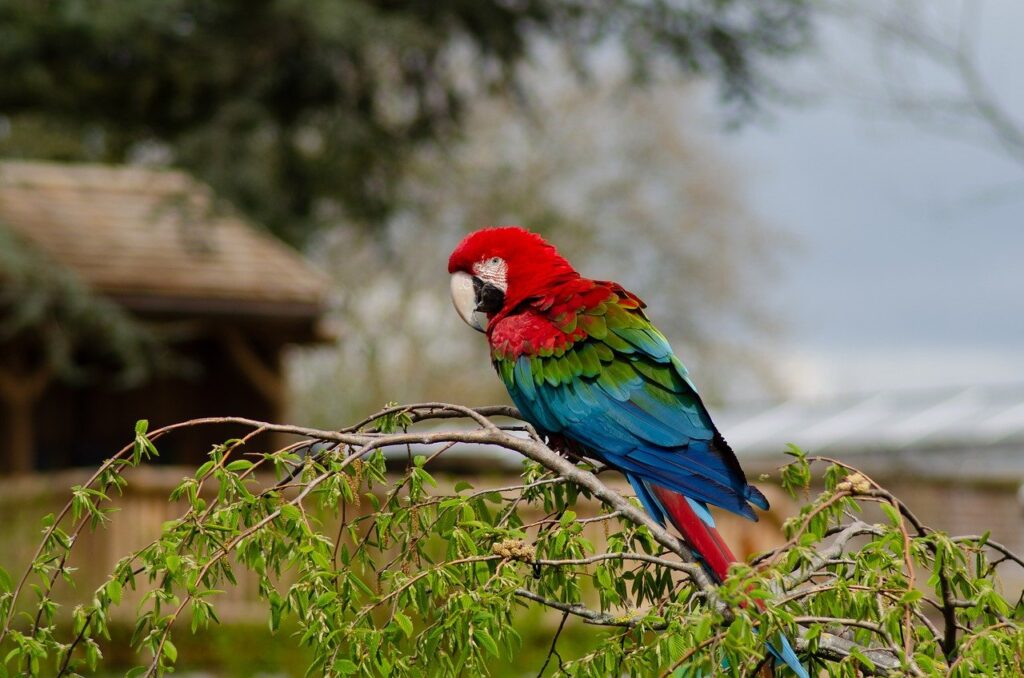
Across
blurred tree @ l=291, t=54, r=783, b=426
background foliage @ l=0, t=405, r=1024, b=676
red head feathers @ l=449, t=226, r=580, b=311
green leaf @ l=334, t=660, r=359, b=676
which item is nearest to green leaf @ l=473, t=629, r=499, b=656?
background foliage @ l=0, t=405, r=1024, b=676

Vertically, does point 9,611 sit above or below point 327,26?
below

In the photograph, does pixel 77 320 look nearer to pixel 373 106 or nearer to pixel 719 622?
pixel 373 106

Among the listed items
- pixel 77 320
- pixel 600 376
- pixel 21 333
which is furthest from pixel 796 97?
pixel 600 376

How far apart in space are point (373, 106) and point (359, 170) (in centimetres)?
66

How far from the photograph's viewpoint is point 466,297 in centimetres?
338

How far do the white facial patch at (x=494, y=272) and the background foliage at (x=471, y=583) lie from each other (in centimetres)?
95

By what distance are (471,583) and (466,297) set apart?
131 centimetres

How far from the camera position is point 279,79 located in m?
11.8

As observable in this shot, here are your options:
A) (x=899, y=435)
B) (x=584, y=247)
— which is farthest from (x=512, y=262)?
(x=584, y=247)

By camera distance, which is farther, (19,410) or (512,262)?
(19,410)

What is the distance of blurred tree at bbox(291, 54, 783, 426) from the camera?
81.1 feet

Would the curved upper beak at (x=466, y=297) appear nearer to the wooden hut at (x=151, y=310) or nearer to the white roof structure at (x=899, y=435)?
the wooden hut at (x=151, y=310)

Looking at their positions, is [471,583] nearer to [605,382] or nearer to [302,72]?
[605,382]

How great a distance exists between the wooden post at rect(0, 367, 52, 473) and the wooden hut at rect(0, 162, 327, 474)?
0.01 m
